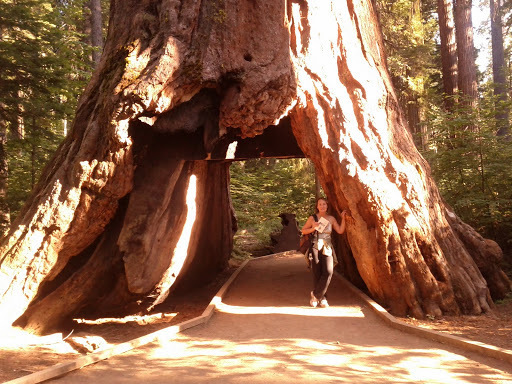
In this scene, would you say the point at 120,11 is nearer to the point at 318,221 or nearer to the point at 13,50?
the point at 13,50

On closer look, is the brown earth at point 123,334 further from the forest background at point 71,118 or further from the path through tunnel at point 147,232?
the forest background at point 71,118

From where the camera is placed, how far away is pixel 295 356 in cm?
558

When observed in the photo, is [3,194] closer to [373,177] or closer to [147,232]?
[147,232]

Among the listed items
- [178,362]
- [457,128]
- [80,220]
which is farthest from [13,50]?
[457,128]

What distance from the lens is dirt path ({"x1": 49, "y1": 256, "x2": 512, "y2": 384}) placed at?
15.9 feet

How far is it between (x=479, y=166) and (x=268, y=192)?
33.0 ft

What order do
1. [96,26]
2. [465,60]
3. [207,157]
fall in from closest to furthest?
[207,157]
[465,60]
[96,26]

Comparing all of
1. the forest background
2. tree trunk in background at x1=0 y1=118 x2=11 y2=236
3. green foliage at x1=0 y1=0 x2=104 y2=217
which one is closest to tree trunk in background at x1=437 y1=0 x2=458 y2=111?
the forest background

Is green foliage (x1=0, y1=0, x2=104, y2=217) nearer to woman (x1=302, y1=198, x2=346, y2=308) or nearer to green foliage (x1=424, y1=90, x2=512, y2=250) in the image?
woman (x1=302, y1=198, x2=346, y2=308)

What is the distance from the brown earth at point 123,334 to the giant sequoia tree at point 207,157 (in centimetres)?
41

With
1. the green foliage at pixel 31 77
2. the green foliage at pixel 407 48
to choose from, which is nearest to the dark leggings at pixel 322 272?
the green foliage at pixel 31 77

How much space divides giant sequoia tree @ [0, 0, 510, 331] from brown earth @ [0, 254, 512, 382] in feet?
1.34

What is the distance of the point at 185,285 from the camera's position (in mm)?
11922

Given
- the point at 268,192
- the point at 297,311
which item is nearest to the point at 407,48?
the point at 268,192
